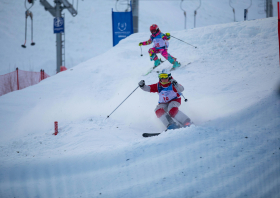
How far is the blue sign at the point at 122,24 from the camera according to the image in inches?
492

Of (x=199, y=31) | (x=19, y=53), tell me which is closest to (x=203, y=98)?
(x=199, y=31)

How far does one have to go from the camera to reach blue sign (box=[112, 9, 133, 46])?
12.5m

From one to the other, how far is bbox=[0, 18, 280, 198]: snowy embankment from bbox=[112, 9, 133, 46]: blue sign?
4601 mm

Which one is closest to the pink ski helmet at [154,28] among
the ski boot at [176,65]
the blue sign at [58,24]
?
the ski boot at [176,65]

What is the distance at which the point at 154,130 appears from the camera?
4.89 m

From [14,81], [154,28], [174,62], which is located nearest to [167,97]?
[174,62]

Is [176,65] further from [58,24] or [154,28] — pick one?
[58,24]

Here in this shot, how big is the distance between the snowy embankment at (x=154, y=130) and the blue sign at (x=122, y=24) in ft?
15.1

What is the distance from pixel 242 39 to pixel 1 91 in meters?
10.0

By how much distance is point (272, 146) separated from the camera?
120 inches

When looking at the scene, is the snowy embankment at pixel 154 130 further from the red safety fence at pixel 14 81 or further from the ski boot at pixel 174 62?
the red safety fence at pixel 14 81

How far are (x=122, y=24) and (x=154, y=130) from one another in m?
9.46

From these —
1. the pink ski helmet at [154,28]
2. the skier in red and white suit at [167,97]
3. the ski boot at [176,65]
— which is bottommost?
the skier in red and white suit at [167,97]

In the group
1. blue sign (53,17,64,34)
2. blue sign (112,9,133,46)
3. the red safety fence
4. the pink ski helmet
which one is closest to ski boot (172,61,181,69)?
the pink ski helmet
